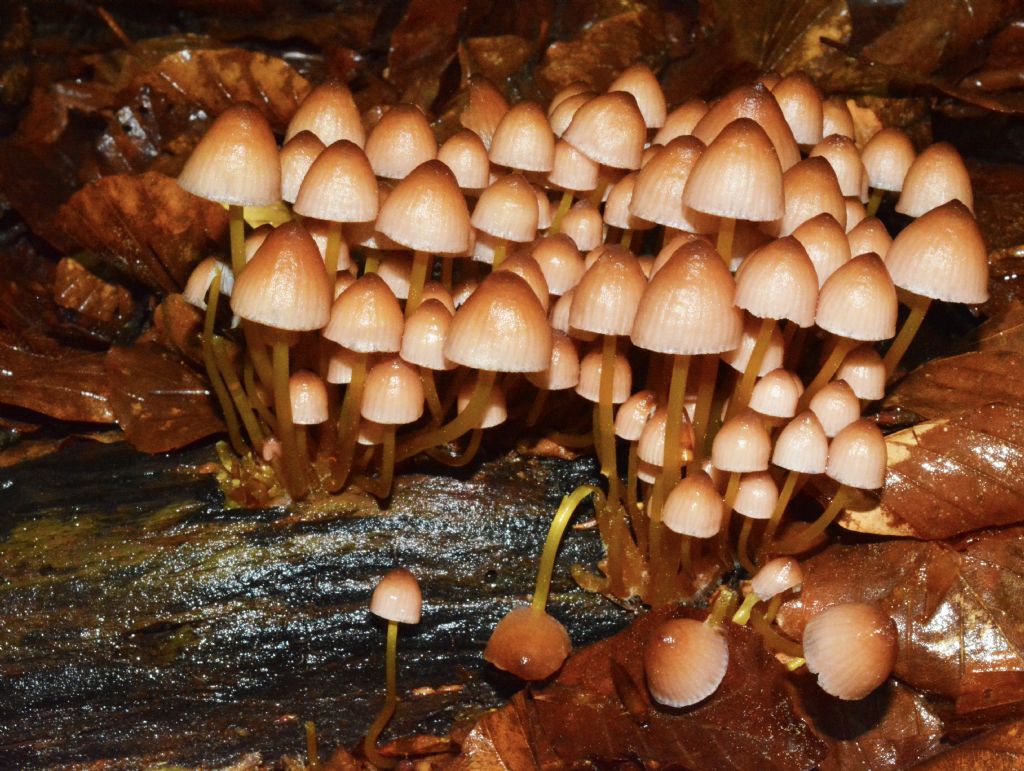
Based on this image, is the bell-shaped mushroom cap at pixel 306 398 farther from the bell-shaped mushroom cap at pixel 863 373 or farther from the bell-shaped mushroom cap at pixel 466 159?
the bell-shaped mushroom cap at pixel 863 373

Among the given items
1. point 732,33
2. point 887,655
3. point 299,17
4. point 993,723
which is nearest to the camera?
point 887,655

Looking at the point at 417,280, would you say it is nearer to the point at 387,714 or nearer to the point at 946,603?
the point at 387,714

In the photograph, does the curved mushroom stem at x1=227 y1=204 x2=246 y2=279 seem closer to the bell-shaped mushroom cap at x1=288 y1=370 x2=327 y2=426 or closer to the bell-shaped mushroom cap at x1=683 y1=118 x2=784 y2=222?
the bell-shaped mushroom cap at x1=288 y1=370 x2=327 y2=426

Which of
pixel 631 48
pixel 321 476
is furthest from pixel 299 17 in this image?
pixel 321 476

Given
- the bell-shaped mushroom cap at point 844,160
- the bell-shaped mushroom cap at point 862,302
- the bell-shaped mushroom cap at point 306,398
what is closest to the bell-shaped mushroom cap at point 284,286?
the bell-shaped mushroom cap at point 306,398

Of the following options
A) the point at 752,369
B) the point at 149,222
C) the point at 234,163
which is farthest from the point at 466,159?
the point at 149,222

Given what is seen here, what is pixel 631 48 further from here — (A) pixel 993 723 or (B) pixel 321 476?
(A) pixel 993 723

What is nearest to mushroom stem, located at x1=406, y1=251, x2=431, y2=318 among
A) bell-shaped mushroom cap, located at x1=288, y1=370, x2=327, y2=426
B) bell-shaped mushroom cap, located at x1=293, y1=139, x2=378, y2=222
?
bell-shaped mushroom cap, located at x1=293, y1=139, x2=378, y2=222
